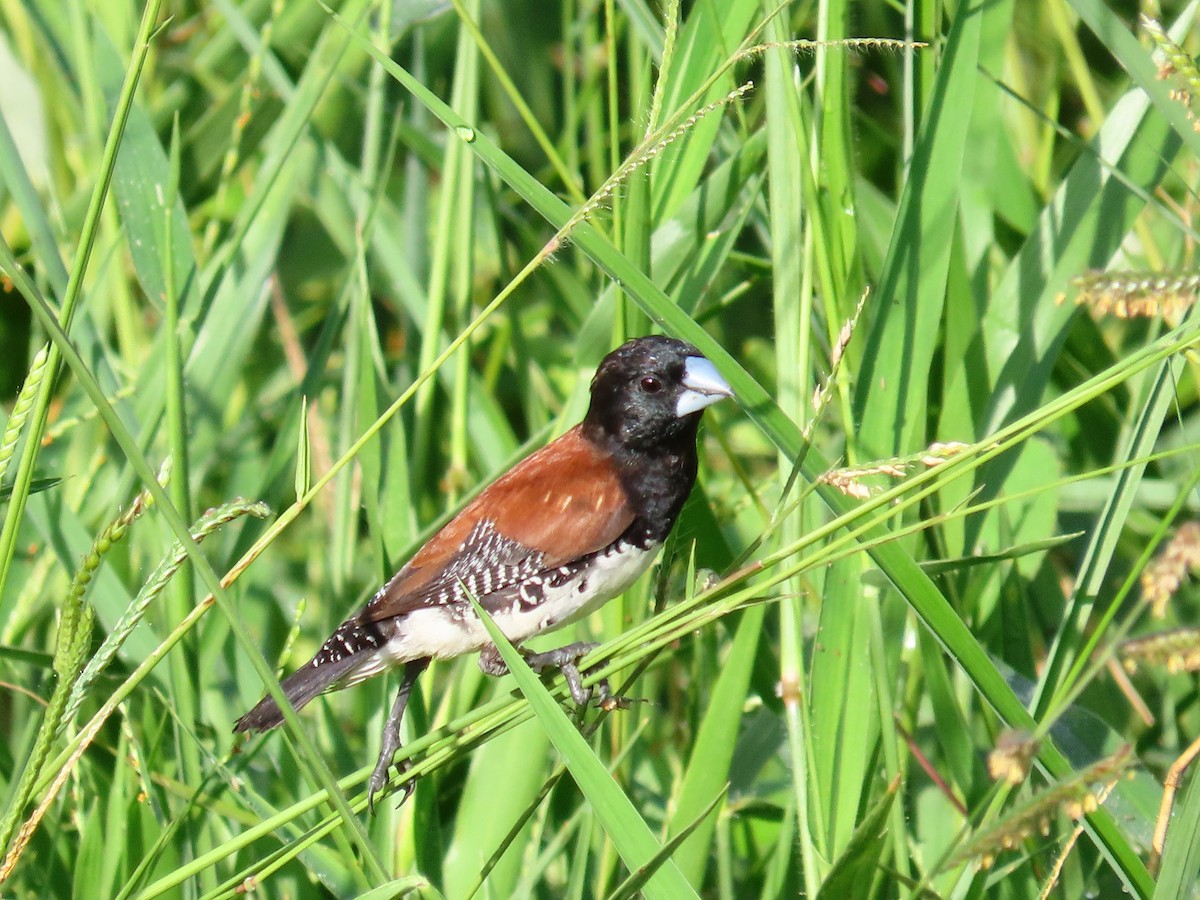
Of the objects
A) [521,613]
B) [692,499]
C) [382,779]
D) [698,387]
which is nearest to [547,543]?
[521,613]

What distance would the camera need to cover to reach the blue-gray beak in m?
2.27

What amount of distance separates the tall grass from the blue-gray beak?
128 mm

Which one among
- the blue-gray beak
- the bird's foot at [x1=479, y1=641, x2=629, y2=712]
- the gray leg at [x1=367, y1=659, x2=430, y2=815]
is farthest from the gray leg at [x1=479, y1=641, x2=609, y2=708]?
the blue-gray beak

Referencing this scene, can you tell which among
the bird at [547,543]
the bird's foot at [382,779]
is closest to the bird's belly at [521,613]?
the bird at [547,543]

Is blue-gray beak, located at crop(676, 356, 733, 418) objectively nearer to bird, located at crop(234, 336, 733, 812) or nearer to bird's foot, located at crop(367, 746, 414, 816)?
bird, located at crop(234, 336, 733, 812)

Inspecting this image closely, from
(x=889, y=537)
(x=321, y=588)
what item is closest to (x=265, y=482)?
(x=321, y=588)

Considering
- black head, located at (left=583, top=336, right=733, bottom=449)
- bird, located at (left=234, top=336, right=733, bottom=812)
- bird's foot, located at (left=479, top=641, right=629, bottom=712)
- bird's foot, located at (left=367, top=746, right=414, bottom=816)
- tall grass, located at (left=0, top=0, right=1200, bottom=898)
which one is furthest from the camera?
black head, located at (left=583, top=336, right=733, bottom=449)

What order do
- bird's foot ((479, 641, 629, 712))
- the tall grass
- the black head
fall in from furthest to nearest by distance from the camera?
1. the black head
2. bird's foot ((479, 641, 629, 712))
3. the tall grass

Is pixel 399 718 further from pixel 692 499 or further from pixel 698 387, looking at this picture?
pixel 698 387

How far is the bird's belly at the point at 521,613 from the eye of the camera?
2.22 meters

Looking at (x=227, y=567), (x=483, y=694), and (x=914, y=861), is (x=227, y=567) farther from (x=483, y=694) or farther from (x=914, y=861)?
(x=914, y=861)

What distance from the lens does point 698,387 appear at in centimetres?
231

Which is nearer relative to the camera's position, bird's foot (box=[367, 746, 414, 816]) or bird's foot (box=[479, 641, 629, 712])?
bird's foot (box=[367, 746, 414, 816])

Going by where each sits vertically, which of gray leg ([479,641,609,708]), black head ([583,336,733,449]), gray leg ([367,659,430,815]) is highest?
black head ([583,336,733,449])
